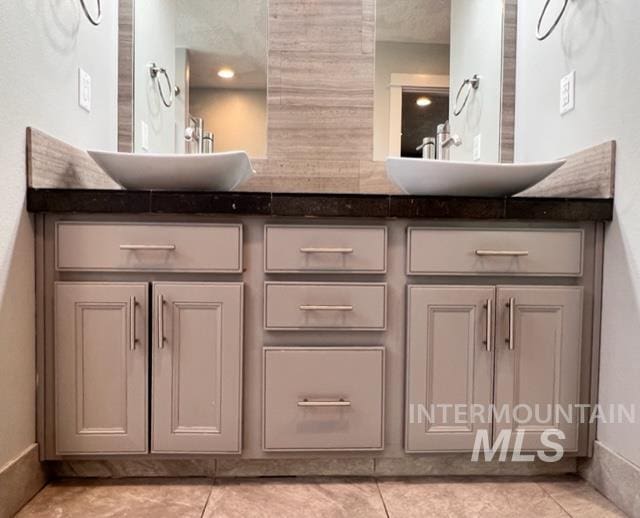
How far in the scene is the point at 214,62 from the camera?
1.71 m

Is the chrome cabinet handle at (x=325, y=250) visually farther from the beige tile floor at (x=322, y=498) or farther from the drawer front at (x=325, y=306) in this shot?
the beige tile floor at (x=322, y=498)

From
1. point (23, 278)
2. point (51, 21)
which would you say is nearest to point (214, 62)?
point (51, 21)

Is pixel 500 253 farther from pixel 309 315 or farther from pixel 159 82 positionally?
pixel 159 82

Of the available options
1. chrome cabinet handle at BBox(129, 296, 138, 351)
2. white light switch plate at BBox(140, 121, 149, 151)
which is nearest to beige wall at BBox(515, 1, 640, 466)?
chrome cabinet handle at BBox(129, 296, 138, 351)

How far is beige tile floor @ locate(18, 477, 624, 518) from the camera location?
1114 mm

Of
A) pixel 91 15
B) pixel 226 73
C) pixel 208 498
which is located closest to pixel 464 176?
Result: pixel 226 73

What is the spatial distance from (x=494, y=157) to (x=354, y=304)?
105 cm

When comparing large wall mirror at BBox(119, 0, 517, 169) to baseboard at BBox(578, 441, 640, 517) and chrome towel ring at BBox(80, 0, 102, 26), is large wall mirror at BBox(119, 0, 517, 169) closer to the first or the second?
chrome towel ring at BBox(80, 0, 102, 26)

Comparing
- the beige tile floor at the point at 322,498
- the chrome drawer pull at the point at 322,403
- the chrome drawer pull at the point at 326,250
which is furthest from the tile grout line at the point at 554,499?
the chrome drawer pull at the point at 326,250

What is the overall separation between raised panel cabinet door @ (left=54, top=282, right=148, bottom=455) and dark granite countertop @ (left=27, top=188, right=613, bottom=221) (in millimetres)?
224

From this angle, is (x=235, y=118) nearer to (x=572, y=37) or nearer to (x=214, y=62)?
(x=214, y=62)

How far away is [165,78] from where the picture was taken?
1.76 m

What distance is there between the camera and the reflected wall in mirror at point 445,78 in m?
1.74

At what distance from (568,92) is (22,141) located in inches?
65.2
